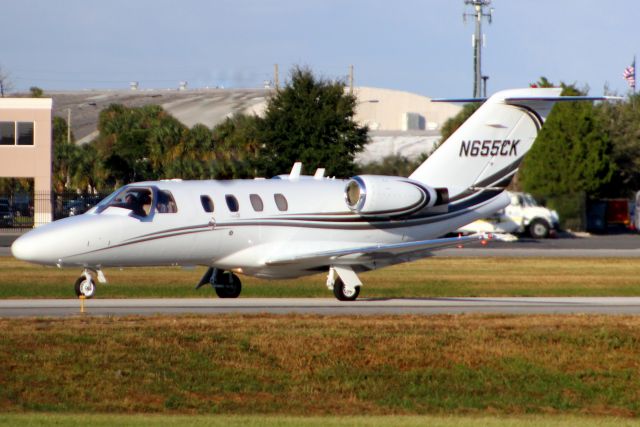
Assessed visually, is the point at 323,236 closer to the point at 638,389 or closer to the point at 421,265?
the point at 638,389

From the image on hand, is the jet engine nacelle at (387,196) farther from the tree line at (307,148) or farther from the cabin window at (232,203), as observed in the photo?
the tree line at (307,148)

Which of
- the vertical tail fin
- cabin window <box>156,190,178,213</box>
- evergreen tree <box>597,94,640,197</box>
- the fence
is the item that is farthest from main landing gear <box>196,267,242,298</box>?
evergreen tree <box>597,94,640,197</box>

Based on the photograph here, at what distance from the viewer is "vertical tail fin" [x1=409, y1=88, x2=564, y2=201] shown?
1151 inches

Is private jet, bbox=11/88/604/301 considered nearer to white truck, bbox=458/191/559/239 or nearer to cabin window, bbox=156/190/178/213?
cabin window, bbox=156/190/178/213

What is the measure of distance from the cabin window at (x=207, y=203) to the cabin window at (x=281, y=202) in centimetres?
165

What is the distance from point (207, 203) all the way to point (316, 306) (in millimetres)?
3482

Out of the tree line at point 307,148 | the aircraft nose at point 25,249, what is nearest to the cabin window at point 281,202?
the aircraft nose at point 25,249

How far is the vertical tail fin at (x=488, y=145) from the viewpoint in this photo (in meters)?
29.2

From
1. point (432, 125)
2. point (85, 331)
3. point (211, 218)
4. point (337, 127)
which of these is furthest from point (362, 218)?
point (432, 125)

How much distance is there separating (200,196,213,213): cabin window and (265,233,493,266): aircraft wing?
5.94 feet

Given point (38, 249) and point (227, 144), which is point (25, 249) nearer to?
point (38, 249)

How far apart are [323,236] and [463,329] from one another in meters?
7.87

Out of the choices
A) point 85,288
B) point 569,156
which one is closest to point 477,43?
point 569,156

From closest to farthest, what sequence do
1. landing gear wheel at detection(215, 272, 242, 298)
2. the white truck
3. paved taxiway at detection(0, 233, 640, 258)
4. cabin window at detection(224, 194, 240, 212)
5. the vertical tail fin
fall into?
cabin window at detection(224, 194, 240, 212) < landing gear wheel at detection(215, 272, 242, 298) < the vertical tail fin < paved taxiway at detection(0, 233, 640, 258) < the white truck
